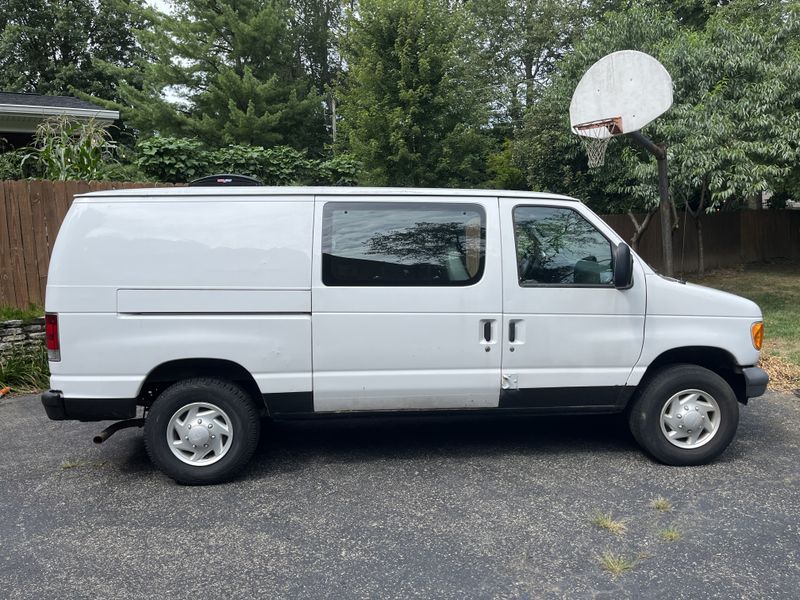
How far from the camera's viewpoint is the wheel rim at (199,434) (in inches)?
178

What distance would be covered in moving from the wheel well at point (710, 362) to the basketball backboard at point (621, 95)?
277 cm

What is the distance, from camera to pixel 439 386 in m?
4.69

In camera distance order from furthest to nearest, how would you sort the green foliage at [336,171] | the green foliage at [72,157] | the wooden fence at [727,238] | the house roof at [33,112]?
the wooden fence at [727,238] → the house roof at [33,112] → the green foliage at [336,171] → the green foliage at [72,157]

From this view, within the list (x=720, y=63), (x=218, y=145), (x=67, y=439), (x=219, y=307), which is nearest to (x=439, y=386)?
(x=219, y=307)

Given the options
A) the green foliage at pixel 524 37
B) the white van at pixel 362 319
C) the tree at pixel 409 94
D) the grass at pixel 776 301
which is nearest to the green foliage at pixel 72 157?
the white van at pixel 362 319

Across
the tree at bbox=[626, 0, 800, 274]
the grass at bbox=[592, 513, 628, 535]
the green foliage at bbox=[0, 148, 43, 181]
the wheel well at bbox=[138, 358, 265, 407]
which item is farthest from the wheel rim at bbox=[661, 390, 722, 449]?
the green foliage at bbox=[0, 148, 43, 181]

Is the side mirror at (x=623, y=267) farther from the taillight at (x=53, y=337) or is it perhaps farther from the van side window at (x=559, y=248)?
the taillight at (x=53, y=337)

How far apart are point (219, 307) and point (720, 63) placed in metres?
9.56

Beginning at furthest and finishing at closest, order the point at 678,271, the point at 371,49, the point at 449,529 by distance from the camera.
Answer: the point at 678,271, the point at 371,49, the point at 449,529

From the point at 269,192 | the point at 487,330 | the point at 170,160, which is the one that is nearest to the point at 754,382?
the point at 487,330

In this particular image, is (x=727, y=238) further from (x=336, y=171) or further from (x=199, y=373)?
(x=199, y=373)

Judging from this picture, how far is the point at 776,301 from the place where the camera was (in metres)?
12.7

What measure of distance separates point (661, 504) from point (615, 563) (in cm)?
88

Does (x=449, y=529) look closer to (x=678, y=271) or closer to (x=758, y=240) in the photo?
(x=678, y=271)
